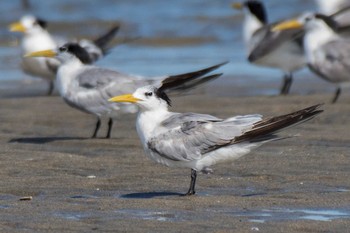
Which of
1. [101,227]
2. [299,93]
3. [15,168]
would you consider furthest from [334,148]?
[299,93]

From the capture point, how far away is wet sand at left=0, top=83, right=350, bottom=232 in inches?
202

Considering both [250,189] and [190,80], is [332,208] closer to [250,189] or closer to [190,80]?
[250,189]

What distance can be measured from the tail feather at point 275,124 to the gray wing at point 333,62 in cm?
467

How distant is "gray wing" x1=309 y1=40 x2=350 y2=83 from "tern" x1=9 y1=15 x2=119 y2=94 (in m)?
2.47

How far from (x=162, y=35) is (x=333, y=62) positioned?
685 cm

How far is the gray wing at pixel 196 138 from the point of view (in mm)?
6043

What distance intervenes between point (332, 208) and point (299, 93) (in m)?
6.13

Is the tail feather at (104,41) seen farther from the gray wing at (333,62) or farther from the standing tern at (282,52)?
the gray wing at (333,62)

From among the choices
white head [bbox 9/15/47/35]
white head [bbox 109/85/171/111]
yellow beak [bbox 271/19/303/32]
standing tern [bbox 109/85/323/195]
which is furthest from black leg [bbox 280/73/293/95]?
standing tern [bbox 109/85/323/195]

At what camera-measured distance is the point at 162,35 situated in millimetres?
17078

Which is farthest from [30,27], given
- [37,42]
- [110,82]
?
[110,82]

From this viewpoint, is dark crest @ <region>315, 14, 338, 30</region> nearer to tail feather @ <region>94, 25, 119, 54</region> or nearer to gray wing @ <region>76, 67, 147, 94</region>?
tail feather @ <region>94, 25, 119, 54</region>

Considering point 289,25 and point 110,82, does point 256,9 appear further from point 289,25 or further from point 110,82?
point 110,82

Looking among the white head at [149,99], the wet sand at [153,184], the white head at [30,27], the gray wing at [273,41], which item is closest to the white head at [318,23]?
the gray wing at [273,41]
